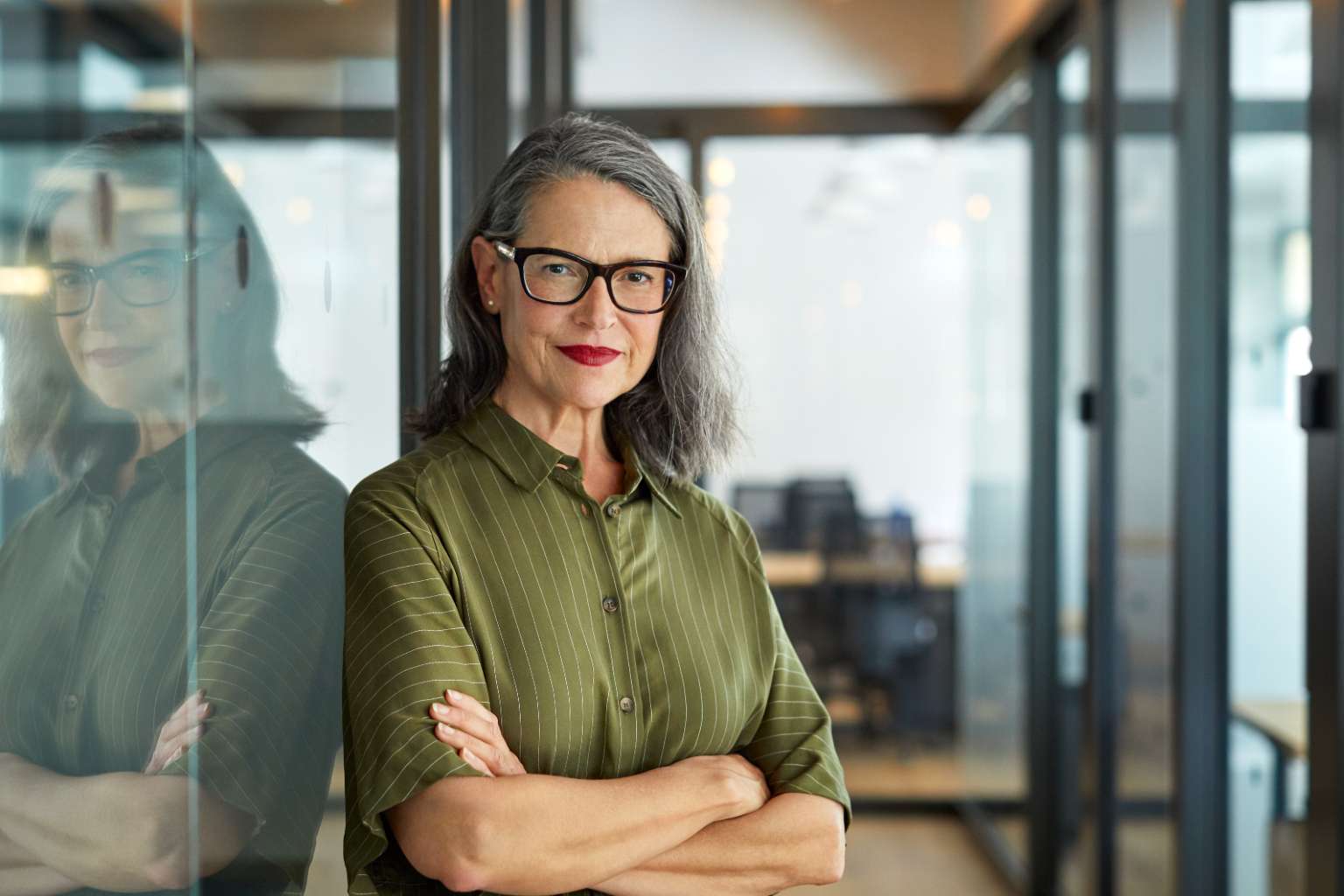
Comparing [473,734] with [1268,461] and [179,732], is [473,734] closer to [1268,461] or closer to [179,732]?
[179,732]

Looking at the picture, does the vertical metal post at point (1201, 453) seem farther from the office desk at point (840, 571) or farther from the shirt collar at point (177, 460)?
the office desk at point (840, 571)

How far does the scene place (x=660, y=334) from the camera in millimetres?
1507

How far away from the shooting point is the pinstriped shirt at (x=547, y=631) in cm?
120

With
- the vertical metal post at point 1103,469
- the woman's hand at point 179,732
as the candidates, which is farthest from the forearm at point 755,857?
the vertical metal post at point 1103,469

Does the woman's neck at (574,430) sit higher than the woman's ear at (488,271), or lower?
lower

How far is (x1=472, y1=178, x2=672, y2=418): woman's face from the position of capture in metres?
1.36

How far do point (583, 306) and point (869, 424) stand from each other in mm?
4240

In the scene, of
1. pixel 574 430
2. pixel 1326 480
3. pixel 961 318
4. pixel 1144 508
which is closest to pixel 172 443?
pixel 574 430

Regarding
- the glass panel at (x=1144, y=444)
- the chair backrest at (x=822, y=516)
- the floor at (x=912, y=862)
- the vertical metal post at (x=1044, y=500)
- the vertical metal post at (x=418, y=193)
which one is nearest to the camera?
the vertical metal post at (x=418, y=193)

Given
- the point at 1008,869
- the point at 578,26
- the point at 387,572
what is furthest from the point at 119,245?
the point at 1008,869

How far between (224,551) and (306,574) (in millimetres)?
272

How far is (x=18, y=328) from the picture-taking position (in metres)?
0.69

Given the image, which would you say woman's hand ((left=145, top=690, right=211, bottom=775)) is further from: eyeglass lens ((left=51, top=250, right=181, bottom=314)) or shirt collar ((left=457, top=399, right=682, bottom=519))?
shirt collar ((left=457, top=399, right=682, bottom=519))

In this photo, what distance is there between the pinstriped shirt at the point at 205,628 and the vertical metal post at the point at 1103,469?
8.17 feet
